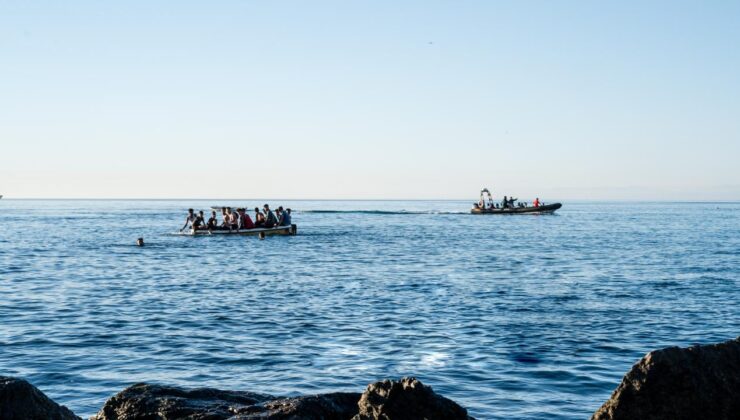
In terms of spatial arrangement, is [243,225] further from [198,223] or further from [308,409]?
[308,409]

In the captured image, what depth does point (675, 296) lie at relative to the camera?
78.7 ft

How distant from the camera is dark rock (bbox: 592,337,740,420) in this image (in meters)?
6.99

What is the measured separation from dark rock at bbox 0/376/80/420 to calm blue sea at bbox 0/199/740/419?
4237 mm

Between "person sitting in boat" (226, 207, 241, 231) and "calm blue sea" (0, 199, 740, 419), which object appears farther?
"person sitting in boat" (226, 207, 241, 231)

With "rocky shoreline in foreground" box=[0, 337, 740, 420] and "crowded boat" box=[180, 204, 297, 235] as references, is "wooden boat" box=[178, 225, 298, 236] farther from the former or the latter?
"rocky shoreline in foreground" box=[0, 337, 740, 420]

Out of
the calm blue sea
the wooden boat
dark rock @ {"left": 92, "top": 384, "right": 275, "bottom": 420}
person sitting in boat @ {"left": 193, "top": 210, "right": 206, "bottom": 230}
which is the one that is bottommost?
Result: the calm blue sea

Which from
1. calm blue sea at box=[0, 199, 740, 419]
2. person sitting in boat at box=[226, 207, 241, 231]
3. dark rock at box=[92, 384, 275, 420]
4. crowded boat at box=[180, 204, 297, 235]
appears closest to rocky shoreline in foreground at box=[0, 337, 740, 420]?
dark rock at box=[92, 384, 275, 420]

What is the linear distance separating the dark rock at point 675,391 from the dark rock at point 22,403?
491 cm

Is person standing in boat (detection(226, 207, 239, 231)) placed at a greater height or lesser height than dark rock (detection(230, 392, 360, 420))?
greater

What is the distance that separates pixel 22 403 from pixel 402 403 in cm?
330

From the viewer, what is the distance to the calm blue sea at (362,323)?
42.2 feet

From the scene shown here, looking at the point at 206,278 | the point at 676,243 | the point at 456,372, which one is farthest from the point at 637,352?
the point at 676,243

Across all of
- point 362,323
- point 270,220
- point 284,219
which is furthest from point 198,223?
point 362,323

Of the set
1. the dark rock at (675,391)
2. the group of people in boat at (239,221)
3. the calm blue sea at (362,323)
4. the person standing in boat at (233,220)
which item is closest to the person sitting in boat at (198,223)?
the group of people in boat at (239,221)
